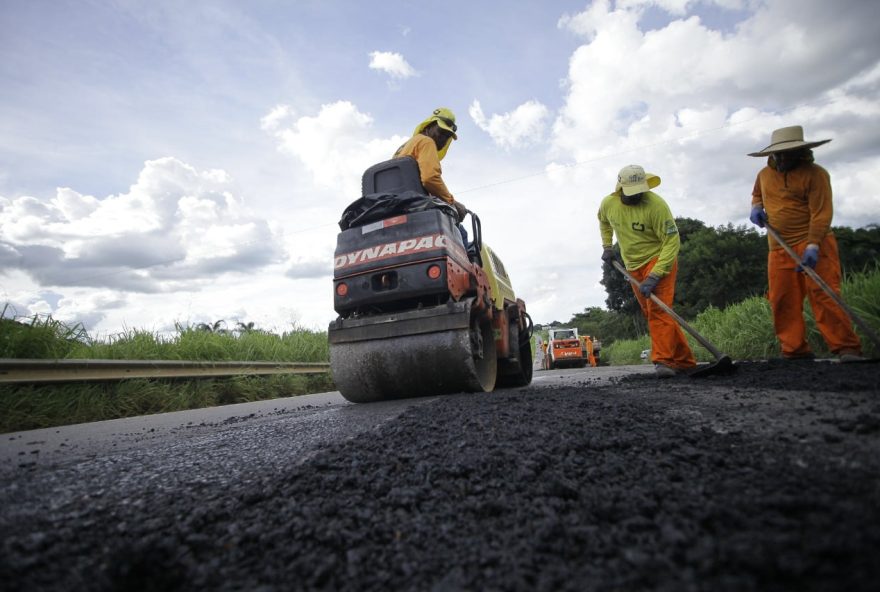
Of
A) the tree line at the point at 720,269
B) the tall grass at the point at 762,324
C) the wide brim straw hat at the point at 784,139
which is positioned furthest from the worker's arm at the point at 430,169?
the tree line at the point at 720,269

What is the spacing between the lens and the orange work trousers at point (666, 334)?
465 cm

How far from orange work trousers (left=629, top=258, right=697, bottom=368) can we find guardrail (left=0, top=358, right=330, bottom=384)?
5301 mm

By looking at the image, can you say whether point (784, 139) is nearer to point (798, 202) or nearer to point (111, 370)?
point (798, 202)

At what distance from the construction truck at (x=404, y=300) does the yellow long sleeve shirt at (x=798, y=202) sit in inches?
109

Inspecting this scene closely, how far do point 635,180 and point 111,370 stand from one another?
18.5ft

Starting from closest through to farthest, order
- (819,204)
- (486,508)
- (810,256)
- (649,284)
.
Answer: (486,508)
(810,256)
(819,204)
(649,284)

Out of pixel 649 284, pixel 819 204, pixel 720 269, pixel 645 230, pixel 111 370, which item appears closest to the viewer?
pixel 819 204

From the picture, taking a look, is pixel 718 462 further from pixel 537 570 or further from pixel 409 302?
pixel 409 302

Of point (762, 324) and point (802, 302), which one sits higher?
point (802, 302)

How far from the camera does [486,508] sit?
4.20ft

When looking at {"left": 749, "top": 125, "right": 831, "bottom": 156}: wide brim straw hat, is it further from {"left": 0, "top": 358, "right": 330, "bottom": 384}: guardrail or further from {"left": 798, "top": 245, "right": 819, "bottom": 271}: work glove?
{"left": 0, "top": 358, "right": 330, "bottom": 384}: guardrail

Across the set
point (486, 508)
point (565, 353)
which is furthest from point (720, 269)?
point (486, 508)

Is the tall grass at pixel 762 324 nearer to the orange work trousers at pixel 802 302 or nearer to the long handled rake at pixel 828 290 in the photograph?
the orange work trousers at pixel 802 302

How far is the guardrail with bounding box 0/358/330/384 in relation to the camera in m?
4.20
